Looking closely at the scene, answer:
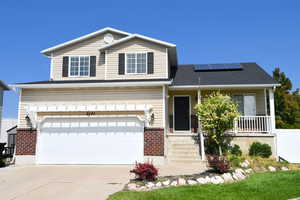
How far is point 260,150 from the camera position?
461 inches

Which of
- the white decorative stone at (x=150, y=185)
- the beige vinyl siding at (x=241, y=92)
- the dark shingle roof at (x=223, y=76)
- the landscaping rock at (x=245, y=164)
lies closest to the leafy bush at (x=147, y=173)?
the white decorative stone at (x=150, y=185)

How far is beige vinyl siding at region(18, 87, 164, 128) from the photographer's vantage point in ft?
38.6

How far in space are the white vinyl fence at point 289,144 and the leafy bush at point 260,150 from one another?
7.24 ft

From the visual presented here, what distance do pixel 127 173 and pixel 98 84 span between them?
4.74 meters

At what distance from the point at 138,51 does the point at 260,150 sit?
8.36 metres

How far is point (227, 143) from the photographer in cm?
1227

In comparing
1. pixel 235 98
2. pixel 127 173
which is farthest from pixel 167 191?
pixel 235 98

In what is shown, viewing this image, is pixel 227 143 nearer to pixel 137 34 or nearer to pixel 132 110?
pixel 132 110

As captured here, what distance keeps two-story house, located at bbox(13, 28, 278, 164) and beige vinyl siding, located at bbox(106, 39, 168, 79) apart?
0.06 m

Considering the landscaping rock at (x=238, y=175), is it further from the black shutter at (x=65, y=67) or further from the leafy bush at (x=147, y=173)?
the black shutter at (x=65, y=67)

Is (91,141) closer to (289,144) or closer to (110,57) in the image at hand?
(110,57)

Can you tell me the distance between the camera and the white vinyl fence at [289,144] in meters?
13.5

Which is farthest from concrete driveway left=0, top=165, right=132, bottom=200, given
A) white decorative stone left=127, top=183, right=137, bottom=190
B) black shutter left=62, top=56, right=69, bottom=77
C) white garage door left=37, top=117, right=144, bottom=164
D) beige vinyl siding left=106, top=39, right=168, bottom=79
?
black shutter left=62, top=56, right=69, bottom=77

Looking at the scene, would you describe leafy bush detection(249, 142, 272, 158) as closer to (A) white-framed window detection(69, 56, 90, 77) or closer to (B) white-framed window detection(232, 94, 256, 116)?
(B) white-framed window detection(232, 94, 256, 116)
